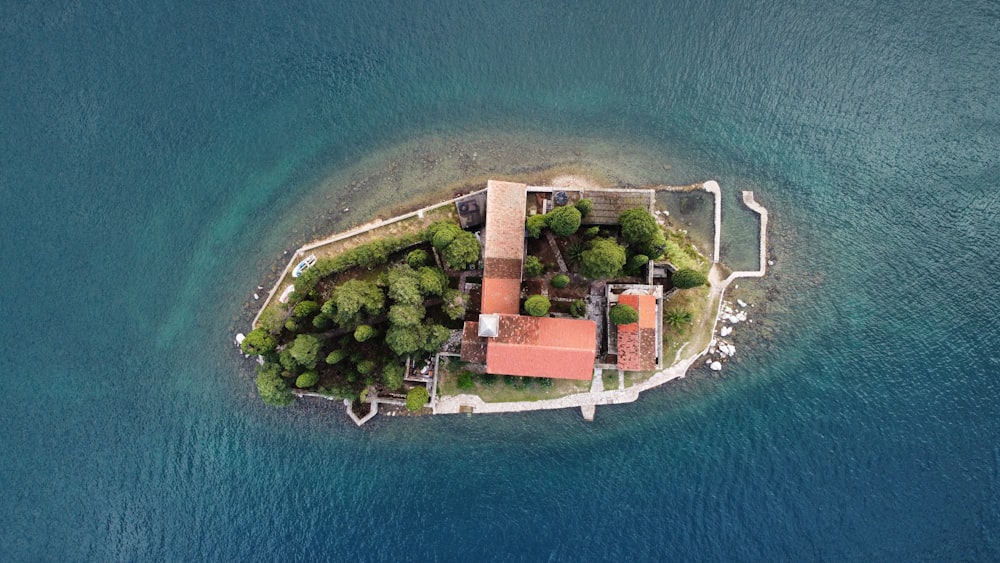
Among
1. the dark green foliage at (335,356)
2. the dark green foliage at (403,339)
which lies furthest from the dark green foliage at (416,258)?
the dark green foliage at (335,356)

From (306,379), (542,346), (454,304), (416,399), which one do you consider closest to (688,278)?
(542,346)

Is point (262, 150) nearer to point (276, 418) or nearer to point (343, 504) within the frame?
point (276, 418)

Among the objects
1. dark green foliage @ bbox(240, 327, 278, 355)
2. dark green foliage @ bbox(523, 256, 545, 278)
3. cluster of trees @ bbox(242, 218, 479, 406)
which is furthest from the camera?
dark green foliage @ bbox(240, 327, 278, 355)

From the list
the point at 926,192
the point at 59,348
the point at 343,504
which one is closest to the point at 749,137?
the point at 926,192

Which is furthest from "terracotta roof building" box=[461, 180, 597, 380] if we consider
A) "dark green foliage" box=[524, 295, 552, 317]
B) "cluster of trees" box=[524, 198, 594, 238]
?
"cluster of trees" box=[524, 198, 594, 238]

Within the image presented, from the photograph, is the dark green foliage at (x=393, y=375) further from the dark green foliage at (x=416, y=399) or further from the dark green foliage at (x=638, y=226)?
the dark green foliage at (x=638, y=226)

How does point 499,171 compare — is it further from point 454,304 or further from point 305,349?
point 305,349

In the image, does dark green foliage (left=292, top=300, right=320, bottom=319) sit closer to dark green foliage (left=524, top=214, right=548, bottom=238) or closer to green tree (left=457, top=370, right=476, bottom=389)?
green tree (left=457, top=370, right=476, bottom=389)

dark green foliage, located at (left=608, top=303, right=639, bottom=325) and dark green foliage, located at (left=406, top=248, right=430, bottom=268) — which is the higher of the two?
dark green foliage, located at (left=406, top=248, right=430, bottom=268)
